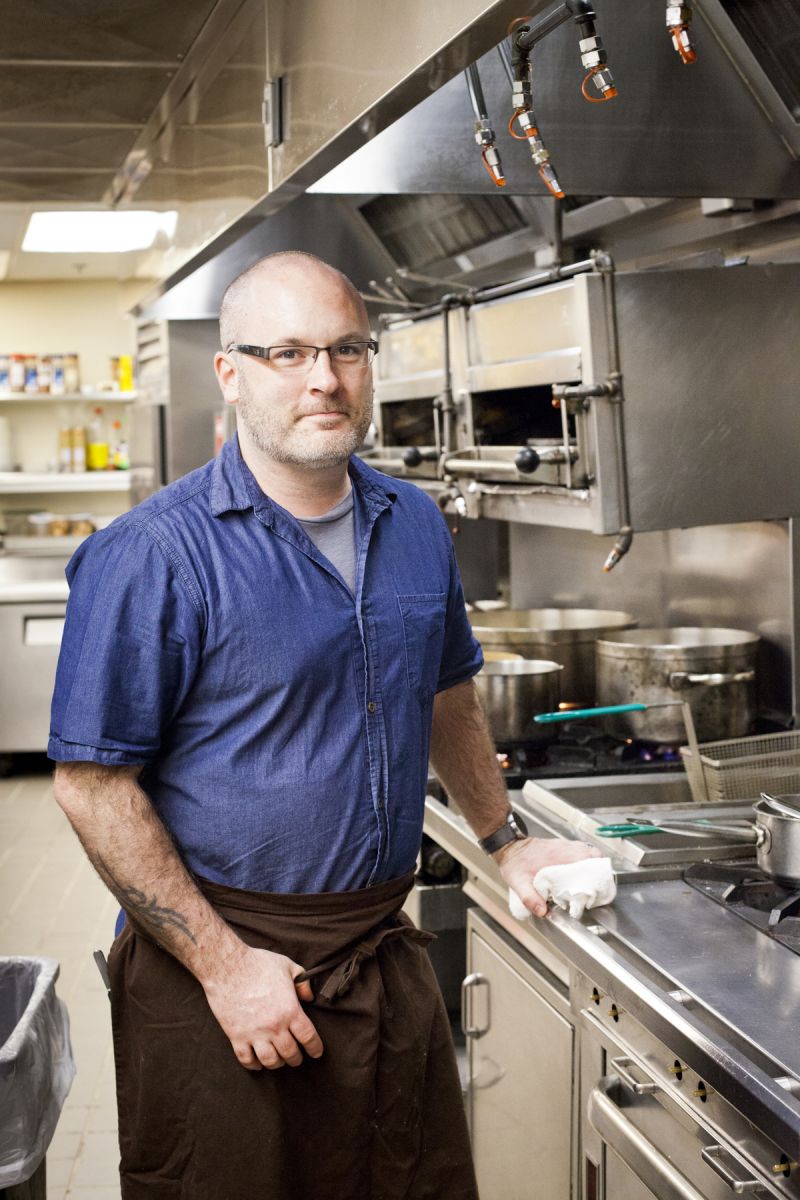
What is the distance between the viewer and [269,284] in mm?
1831

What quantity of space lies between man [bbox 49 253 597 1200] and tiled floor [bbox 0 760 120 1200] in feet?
4.58

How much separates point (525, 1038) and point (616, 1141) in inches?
18.4

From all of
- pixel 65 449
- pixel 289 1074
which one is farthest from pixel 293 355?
pixel 65 449

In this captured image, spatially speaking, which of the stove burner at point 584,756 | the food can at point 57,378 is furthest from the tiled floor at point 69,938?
the food can at point 57,378

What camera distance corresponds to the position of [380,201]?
400 centimetres

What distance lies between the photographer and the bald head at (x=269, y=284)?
1.83 m

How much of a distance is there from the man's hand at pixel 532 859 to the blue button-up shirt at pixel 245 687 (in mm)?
242

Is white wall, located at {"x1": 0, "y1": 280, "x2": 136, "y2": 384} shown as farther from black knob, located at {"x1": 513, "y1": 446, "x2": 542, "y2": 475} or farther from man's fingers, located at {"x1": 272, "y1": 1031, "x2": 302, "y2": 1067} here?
man's fingers, located at {"x1": 272, "y1": 1031, "x2": 302, "y2": 1067}

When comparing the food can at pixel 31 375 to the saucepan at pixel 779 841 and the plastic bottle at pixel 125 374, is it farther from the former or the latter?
the saucepan at pixel 779 841

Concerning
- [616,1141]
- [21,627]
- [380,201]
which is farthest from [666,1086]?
[21,627]

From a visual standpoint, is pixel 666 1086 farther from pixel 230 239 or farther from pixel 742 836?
pixel 230 239

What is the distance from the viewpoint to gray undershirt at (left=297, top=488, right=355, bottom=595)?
1889 millimetres

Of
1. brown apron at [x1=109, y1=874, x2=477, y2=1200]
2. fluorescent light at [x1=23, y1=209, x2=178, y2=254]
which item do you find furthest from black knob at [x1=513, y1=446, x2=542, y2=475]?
fluorescent light at [x1=23, y1=209, x2=178, y2=254]

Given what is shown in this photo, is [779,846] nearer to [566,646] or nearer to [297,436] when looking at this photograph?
[297,436]
